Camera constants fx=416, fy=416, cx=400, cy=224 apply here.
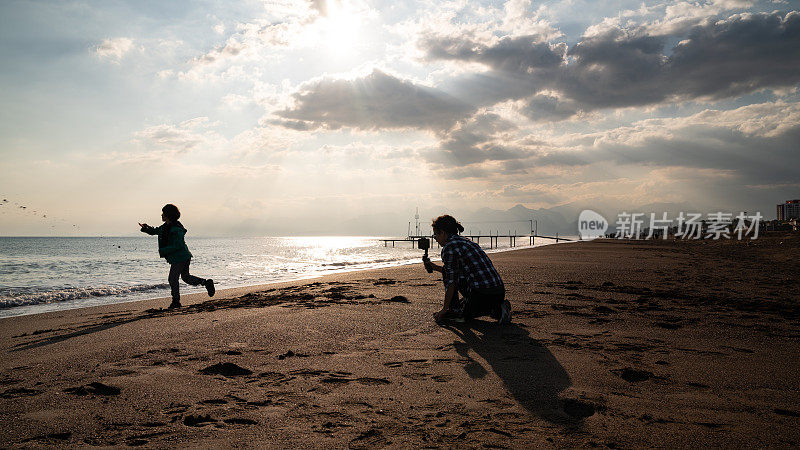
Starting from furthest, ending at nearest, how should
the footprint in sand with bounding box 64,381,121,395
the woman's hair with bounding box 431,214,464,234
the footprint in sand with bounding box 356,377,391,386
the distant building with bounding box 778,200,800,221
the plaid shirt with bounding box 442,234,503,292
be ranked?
1. the distant building with bounding box 778,200,800,221
2. the woman's hair with bounding box 431,214,464,234
3. the plaid shirt with bounding box 442,234,503,292
4. the footprint in sand with bounding box 356,377,391,386
5. the footprint in sand with bounding box 64,381,121,395

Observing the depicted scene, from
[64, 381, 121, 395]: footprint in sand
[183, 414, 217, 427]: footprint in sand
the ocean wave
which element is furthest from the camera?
the ocean wave

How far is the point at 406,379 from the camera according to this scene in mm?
3410

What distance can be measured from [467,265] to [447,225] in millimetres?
617

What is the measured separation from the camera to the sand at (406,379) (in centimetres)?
246

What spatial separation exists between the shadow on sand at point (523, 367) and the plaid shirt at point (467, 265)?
582mm

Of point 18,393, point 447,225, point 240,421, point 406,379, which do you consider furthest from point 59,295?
point 406,379

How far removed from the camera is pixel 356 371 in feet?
12.0

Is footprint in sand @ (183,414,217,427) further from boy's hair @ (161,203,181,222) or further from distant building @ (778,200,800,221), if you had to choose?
distant building @ (778,200,800,221)

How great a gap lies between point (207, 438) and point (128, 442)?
1.43ft

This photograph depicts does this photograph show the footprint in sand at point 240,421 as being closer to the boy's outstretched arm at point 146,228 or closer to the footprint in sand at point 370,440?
the footprint in sand at point 370,440

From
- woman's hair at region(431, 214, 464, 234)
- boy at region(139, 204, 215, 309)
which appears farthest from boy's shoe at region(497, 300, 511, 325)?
boy at region(139, 204, 215, 309)

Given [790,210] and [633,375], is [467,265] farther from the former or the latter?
[790,210]

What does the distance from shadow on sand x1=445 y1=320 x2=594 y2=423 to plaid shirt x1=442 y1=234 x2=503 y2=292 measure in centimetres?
58

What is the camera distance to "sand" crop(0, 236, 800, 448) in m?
2.46
